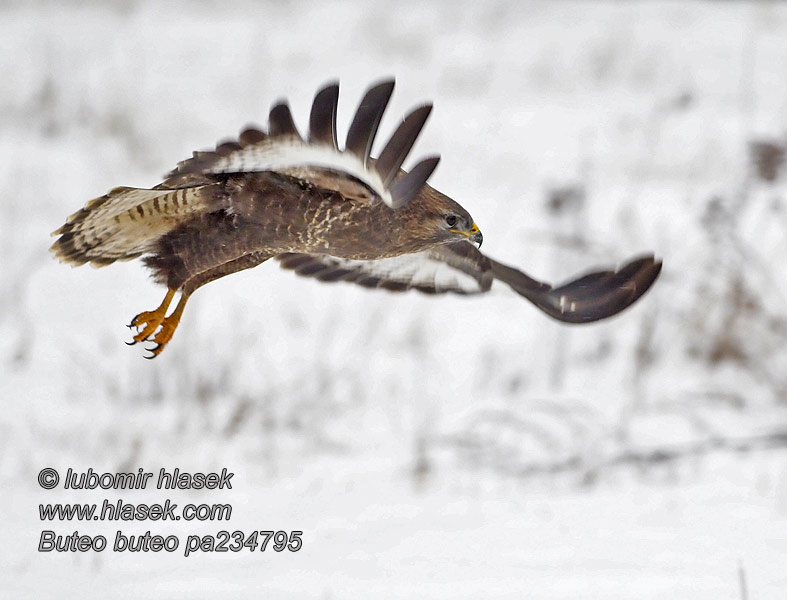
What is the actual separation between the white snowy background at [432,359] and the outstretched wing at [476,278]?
4.10 ft

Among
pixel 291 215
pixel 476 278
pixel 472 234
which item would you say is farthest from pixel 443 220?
pixel 476 278

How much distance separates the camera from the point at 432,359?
6.09 meters

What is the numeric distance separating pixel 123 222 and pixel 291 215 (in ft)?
1.61

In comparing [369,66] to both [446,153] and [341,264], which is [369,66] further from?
[341,264]

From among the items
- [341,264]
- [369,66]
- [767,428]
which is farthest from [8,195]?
[767,428]

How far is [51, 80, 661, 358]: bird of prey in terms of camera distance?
1608mm

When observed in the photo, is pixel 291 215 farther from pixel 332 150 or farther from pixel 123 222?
pixel 123 222

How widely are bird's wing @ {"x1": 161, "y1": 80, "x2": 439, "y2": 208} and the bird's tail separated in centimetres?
A: 29
